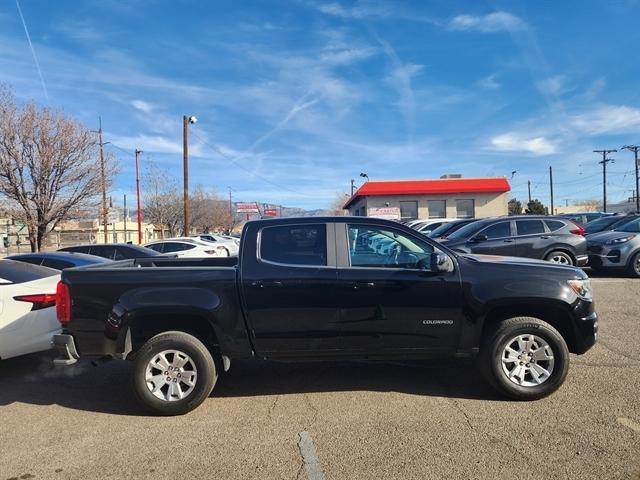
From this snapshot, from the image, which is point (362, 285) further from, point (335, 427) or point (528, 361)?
point (528, 361)

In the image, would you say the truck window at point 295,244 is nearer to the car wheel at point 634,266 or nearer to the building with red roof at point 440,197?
the car wheel at point 634,266

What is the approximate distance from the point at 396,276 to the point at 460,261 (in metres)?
0.65

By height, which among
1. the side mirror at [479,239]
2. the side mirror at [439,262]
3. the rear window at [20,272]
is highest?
the side mirror at [479,239]

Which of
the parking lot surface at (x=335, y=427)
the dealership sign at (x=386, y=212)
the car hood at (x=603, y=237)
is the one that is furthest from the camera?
the dealership sign at (x=386, y=212)

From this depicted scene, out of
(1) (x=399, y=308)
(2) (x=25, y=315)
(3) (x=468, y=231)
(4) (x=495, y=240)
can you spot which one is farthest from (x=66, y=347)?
(3) (x=468, y=231)

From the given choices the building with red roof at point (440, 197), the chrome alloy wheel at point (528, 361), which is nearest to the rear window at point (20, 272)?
the chrome alloy wheel at point (528, 361)

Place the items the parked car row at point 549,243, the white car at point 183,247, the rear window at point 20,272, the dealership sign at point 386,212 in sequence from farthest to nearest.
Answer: the dealership sign at point 386,212 → the white car at point 183,247 → the parked car row at point 549,243 → the rear window at point 20,272

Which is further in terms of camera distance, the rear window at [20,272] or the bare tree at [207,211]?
the bare tree at [207,211]

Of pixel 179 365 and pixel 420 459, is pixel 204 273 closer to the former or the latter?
pixel 179 365

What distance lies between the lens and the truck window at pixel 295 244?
461 centimetres

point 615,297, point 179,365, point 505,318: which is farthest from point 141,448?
Result: point 615,297

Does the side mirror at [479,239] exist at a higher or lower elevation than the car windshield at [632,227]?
lower

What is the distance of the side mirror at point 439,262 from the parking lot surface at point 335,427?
1248 mm

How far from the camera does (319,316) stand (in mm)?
4449
